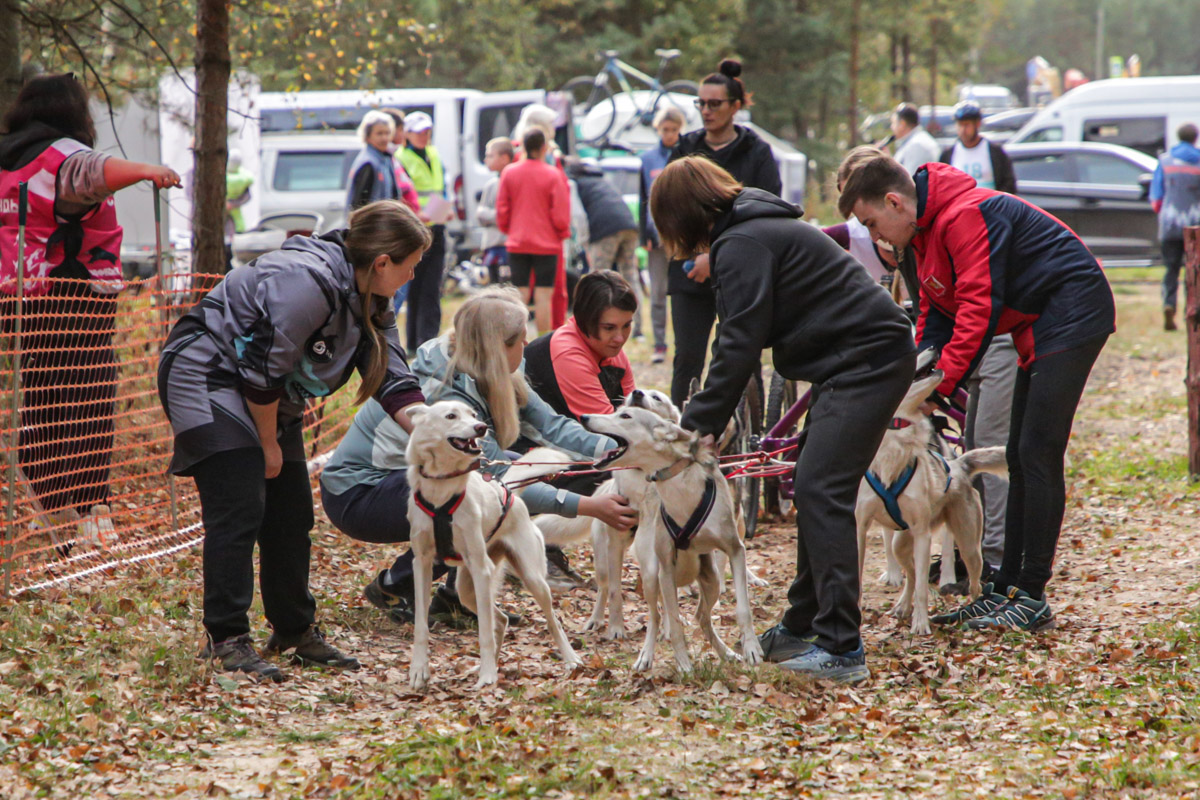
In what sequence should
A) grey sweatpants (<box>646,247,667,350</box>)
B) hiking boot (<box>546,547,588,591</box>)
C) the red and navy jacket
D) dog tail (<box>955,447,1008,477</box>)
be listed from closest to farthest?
the red and navy jacket → dog tail (<box>955,447,1008,477</box>) → hiking boot (<box>546,547,588,591</box>) → grey sweatpants (<box>646,247,667,350</box>)

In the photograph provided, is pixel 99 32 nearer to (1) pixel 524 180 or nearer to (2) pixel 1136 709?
(1) pixel 524 180

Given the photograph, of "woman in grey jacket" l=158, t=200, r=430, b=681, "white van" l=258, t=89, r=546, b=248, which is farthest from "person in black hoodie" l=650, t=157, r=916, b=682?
"white van" l=258, t=89, r=546, b=248

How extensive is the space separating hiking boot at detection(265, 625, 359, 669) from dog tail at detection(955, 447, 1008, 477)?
2606 millimetres

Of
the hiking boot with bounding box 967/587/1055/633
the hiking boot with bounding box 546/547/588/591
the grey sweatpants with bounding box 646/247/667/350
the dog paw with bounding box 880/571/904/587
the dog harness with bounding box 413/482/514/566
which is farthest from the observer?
the grey sweatpants with bounding box 646/247/667/350

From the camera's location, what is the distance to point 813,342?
13.4 ft

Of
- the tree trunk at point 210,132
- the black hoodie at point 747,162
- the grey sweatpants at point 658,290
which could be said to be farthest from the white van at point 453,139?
the black hoodie at point 747,162

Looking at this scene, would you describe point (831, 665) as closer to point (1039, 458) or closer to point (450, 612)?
point (1039, 458)

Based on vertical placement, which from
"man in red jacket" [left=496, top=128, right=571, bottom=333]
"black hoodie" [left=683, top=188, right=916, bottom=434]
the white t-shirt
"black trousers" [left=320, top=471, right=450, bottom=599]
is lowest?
"black trousers" [left=320, top=471, right=450, bottom=599]

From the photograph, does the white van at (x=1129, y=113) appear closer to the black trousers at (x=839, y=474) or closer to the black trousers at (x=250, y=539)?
the black trousers at (x=839, y=474)

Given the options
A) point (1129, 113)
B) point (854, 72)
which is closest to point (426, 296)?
point (1129, 113)

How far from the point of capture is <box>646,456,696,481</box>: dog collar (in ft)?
13.9

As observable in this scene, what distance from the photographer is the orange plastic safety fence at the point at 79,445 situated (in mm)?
5438

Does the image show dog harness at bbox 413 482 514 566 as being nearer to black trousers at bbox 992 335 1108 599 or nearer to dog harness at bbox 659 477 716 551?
dog harness at bbox 659 477 716 551

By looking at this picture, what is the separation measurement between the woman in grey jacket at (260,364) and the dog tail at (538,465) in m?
0.68
